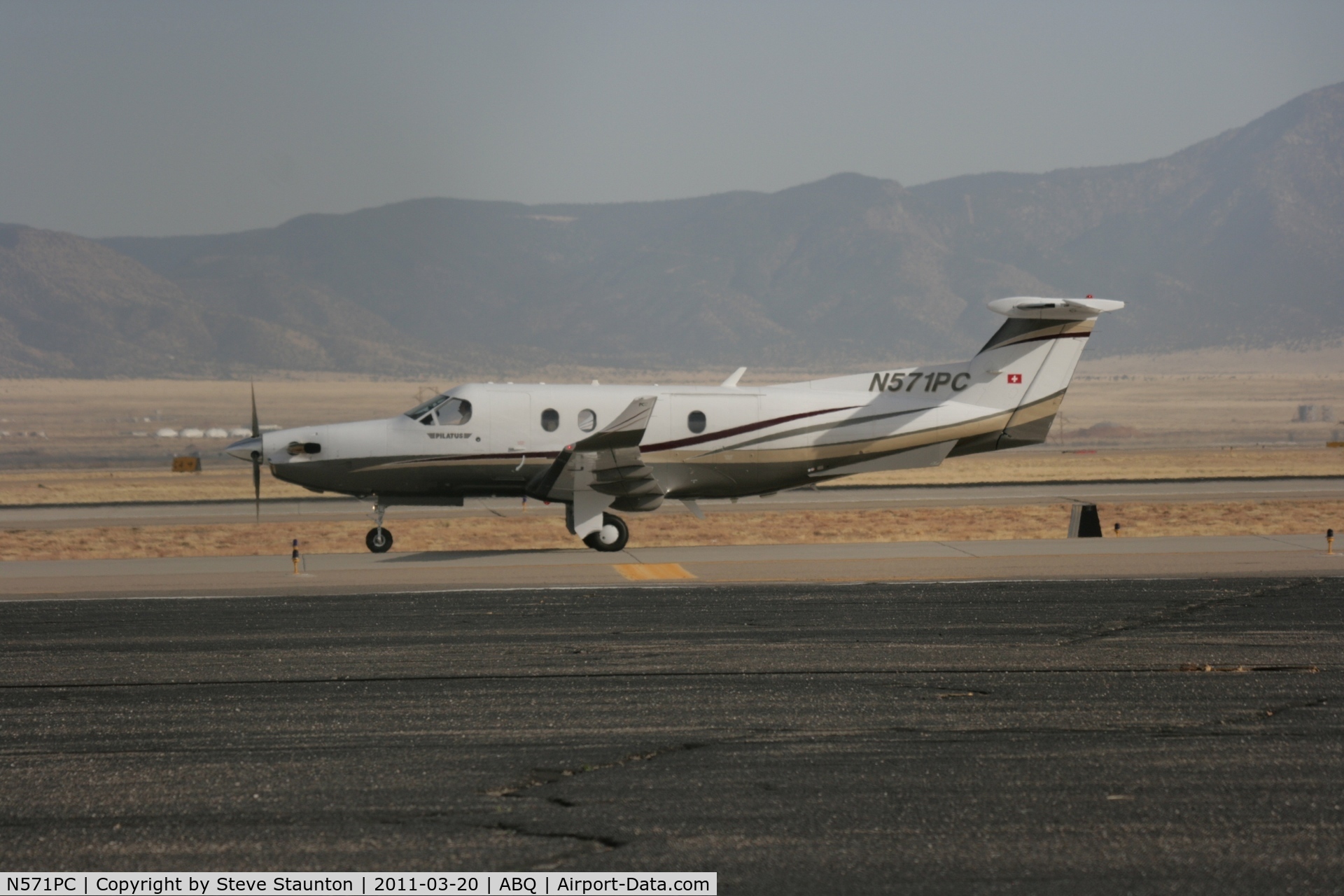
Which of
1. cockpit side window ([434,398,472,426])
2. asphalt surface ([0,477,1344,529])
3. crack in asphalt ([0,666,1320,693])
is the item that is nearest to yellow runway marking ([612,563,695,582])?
cockpit side window ([434,398,472,426])

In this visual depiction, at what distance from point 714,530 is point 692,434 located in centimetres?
607

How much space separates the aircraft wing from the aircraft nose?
17.6ft

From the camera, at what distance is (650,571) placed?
20.2 meters

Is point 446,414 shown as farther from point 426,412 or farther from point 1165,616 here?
point 1165,616

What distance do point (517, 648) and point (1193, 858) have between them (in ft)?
25.6

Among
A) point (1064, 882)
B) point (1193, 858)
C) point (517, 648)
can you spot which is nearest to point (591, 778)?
point (1064, 882)

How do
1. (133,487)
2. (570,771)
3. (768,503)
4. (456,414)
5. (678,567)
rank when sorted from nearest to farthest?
(570,771)
(678,567)
(456,414)
(768,503)
(133,487)

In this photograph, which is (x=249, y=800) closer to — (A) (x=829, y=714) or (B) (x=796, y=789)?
(B) (x=796, y=789)

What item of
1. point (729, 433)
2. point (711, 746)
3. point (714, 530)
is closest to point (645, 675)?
point (711, 746)

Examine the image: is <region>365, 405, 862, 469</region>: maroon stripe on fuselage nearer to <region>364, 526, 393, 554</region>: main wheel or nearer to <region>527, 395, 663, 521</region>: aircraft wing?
<region>527, 395, 663, 521</region>: aircraft wing

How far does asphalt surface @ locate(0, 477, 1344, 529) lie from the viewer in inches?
1318

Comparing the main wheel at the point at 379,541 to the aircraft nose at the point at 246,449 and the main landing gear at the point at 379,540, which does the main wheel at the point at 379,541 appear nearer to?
the main landing gear at the point at 379,540

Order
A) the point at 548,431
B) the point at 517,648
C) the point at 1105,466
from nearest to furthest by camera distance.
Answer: the point at 517,648
the point at 548,431
the point at 1105,466

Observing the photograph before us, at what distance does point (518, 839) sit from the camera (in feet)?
24.4
